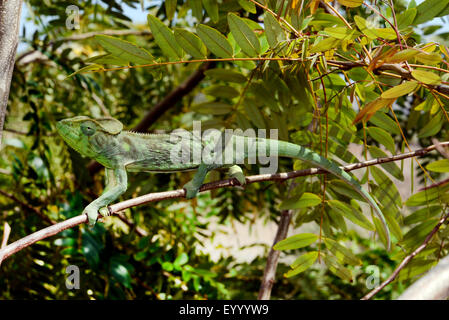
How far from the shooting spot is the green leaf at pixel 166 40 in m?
0.84

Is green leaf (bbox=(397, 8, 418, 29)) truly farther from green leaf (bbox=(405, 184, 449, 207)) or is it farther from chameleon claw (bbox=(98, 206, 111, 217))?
chameleon claw (bbox=(98, 206, 111, 217))

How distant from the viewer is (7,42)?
2.51 feet

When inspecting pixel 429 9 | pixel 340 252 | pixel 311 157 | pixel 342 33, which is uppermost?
pixel 429 9

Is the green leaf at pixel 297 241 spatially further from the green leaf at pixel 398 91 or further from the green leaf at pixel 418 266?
the green leaf at pixel 398 91

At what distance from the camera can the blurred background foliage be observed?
0.99 meters

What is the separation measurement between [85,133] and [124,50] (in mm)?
166

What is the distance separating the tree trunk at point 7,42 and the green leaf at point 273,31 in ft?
1.44

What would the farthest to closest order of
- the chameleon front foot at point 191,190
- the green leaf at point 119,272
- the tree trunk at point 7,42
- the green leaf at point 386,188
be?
1. the green leaf at point 119,272
2. the green leaf at point 386,188
3. the chameleon front foot at point 191,190
4. the tree trunk at point 7,42

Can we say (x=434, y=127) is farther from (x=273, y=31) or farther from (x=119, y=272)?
(x=119, y=272)

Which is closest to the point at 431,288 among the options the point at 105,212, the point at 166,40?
the point at 105,212

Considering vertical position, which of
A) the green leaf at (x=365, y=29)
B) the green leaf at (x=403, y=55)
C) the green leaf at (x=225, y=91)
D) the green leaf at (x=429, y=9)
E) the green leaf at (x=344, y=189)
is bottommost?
the green leaf at (x=344, y=189)

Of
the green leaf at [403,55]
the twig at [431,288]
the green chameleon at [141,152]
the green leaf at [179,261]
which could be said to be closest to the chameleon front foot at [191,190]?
the green chameleon at [141,152]
